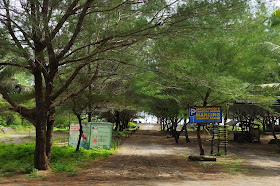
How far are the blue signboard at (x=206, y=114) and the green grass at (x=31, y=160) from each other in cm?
551

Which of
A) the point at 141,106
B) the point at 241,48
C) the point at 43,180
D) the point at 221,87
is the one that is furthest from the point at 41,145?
the point at 141,106

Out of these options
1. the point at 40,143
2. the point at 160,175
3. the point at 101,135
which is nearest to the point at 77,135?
the point at 101,135

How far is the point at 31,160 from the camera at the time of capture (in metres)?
12.9

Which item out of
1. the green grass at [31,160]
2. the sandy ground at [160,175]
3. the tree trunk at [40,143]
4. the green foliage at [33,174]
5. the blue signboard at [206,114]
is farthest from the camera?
the blue signboard at [206,114]

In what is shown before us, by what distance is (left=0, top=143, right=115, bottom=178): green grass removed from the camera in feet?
35.5

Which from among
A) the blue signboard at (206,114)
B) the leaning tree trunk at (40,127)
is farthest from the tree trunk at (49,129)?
the blue signboard at (206,114)

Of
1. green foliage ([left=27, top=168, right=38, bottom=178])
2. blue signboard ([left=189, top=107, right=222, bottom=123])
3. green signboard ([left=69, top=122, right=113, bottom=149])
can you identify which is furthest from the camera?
green signboard ([left=69, top=122, right=113, bottom=149])

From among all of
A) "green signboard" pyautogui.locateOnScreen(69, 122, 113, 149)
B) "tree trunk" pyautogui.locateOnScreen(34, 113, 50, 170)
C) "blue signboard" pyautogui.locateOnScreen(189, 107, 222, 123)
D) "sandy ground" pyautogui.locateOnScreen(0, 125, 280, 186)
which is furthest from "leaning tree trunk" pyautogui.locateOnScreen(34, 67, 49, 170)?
"blue signboard" pyautogui.locateOnScreen(189, 107, 222, 123)

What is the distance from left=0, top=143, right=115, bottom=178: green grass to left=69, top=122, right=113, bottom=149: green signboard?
8.10 ft

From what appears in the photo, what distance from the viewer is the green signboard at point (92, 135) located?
1797cm

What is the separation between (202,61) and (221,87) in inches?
119

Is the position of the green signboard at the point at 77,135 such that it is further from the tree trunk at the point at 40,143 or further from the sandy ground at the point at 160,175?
the tree trunk at the point at 40,143

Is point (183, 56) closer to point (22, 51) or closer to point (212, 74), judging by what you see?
point (212, 74)

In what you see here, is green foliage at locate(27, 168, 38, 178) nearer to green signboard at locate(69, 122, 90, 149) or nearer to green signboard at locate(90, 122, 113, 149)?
green signboard at locate(69, 122, 90, 149)
